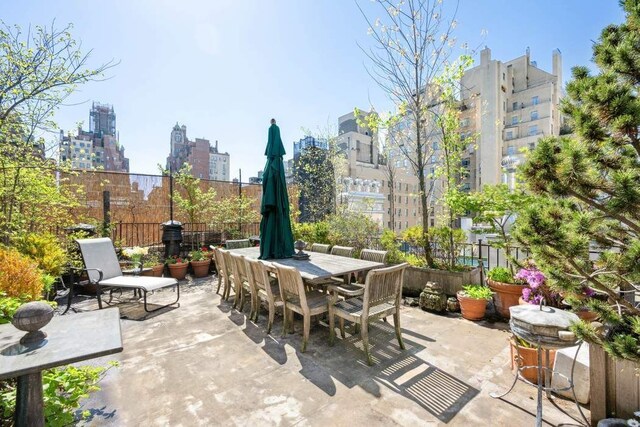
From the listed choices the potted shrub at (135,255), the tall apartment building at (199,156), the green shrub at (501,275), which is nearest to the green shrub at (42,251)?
the potted shrub at (135,255)

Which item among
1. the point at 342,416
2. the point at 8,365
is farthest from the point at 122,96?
the point at 342,416

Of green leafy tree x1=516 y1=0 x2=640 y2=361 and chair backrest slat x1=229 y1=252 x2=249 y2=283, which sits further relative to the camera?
chair backrest slat x1=229 y1=252 x2=249 y2=283

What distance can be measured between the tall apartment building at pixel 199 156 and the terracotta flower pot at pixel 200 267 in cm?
5329

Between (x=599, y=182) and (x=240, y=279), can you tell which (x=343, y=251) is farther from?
(x=599, y=182)

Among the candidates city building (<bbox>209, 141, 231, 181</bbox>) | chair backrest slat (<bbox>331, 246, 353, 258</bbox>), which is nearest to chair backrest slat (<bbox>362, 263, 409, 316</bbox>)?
chair backrest slat (<bbox>331, 246, 353, 258</bbox>)

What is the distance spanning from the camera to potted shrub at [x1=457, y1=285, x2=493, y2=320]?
3.76 m

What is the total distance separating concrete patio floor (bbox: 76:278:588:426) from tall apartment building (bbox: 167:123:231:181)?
188 feet

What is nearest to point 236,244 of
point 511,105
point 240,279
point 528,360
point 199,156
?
point 240,279

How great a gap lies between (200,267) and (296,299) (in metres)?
4.22

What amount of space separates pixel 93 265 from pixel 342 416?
15.1ft

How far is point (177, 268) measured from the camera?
6.39 meters

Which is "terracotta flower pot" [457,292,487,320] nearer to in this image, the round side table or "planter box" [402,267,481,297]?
"planter box" [402,267,481,297]

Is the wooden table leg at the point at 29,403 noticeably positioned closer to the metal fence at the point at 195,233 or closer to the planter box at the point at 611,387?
the planter box at the point at 611,387

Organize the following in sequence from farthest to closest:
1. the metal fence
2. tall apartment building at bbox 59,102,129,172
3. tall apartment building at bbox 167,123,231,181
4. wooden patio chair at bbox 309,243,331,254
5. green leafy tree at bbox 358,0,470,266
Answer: tall apartment building at bbox 167,123,231,181, tall apartment building at bbox 59,102,129,172, the metal fence, wooden patio chair at bbox 309,243,331,254, green leafy tree at bbox 358,0,470,266
